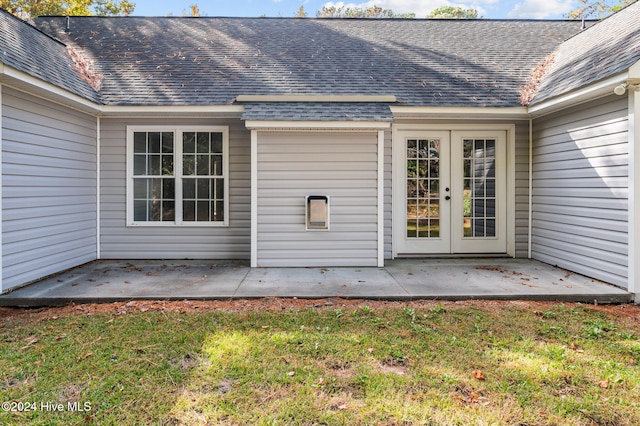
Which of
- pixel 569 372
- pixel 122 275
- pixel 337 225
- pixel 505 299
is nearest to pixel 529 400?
pixel 569 372

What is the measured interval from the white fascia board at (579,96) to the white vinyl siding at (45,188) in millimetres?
6962

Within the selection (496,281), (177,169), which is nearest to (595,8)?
(496,281)

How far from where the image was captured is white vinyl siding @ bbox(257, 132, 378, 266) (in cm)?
572

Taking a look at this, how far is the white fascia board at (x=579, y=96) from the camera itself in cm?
431

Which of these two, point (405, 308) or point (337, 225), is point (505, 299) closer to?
point (405, 308)

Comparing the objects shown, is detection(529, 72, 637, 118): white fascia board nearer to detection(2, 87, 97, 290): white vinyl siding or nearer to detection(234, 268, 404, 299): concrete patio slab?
detection(234, 268, 404, 299): concrete patio slab

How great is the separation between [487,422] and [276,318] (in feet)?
6.97

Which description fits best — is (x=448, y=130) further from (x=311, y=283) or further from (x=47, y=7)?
(x=47, y=7)

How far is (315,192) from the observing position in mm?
5762

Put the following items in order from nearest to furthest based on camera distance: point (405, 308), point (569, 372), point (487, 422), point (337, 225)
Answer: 1. point (487, 422)
2. point (569, 372)
3. point (405, 308)
4. point (337, 225)

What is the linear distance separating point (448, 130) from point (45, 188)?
6245 mm

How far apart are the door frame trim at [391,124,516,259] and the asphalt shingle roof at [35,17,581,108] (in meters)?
0.57

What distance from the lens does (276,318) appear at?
375cm

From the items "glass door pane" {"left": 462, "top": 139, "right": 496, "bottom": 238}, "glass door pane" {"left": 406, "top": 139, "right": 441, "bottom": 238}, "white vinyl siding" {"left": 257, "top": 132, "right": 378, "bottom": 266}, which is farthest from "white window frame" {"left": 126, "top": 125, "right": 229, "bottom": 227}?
"glass door pane" {"left": 462, "top": 139, "right": 496, "bottom": 238}
